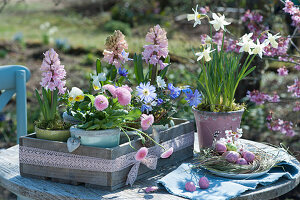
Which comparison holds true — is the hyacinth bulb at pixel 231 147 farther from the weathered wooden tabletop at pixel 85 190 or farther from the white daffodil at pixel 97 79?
the white daffodil at pixel 97 79

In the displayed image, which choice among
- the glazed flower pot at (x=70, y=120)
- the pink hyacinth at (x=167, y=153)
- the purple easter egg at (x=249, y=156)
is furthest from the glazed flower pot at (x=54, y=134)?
the purple easter egg at (x=249, y=156)

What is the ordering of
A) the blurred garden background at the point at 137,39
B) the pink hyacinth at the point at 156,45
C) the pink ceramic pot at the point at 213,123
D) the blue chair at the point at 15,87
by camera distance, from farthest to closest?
the blurred garden background at the point at 137,39
the blue chair at the point at 15,87
the pink ceramic pot at the point at 213,123
the pink hyacinth at the point at 156,45

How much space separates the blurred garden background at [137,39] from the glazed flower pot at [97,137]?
23.4 inches

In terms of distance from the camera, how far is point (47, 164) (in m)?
1.87

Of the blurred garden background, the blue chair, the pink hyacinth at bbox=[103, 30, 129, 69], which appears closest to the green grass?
the blurred garden background

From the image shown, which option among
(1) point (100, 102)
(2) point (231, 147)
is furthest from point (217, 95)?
(1) point (100, 102)

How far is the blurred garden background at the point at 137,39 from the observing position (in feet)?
13.4

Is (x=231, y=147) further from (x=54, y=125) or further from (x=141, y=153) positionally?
(x=54, y=125)

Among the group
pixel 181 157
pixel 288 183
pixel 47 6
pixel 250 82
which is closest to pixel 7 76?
pixel 181 157

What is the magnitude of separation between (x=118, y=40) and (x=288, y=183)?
0.99 metres

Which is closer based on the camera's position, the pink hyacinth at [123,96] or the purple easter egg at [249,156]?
the pink hyacinth at [123,96]

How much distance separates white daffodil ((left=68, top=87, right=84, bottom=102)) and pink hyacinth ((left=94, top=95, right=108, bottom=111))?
0.20m

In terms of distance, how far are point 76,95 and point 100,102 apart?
23cm

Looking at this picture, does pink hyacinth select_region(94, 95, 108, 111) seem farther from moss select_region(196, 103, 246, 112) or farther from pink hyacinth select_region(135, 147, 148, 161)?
moss select_region(196, 103, 246, 112)
